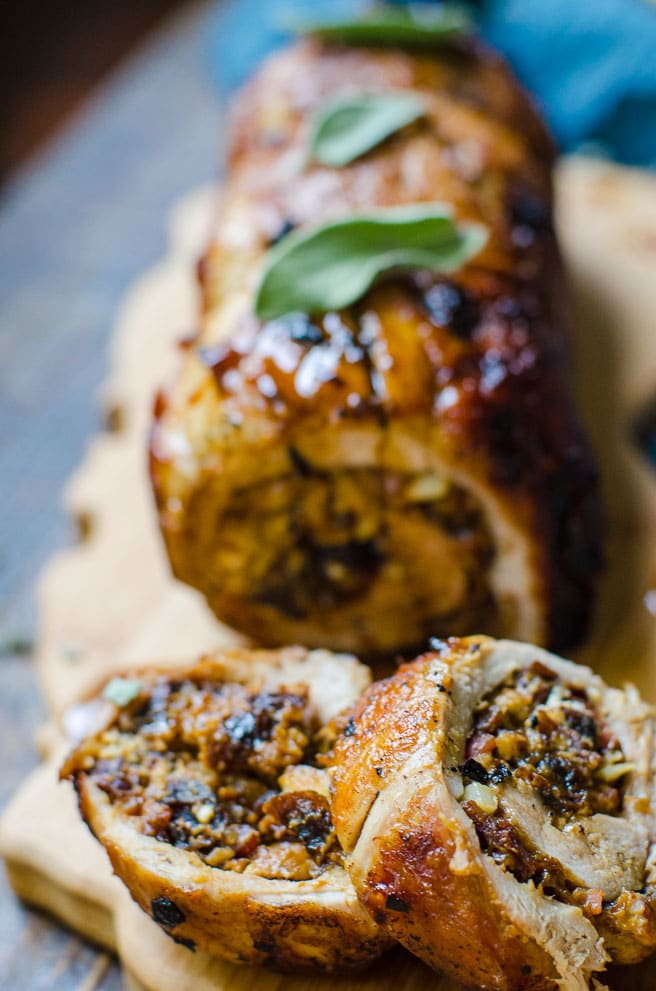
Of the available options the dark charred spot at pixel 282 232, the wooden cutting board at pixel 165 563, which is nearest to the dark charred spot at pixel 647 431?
the wooden cutting board at pixel 165 563

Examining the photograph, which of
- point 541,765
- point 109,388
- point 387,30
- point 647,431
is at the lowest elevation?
point 647,431

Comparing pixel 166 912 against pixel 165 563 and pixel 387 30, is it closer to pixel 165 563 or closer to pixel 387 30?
pixel 165 563

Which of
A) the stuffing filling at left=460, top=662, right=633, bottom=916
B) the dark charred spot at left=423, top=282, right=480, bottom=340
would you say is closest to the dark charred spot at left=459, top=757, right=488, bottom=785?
the stuffing filling at left=460, top=662, right=633, bottom=916

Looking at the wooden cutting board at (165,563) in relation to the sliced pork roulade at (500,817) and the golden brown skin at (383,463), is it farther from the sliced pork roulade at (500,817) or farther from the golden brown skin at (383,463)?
the sliced pork roulade at (500,817)

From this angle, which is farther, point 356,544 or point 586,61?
point 586,61

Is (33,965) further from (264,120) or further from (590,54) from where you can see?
(590,54)

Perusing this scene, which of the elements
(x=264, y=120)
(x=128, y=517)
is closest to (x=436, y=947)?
(x=128, y=517)

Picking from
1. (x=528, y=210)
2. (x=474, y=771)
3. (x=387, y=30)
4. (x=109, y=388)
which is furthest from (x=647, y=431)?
(x=474, y=771)
